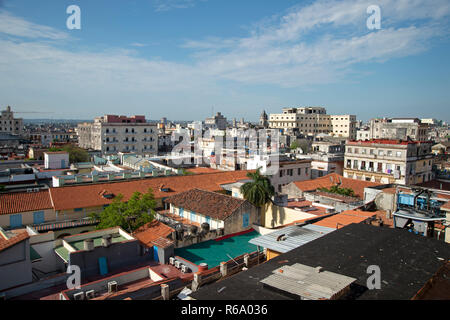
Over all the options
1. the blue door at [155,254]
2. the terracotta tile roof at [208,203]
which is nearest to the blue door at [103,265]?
the blue door at [155,254]

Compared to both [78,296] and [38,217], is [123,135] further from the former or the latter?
[78,296]

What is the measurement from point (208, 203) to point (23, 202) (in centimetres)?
1399

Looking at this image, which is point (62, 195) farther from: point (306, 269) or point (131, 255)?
point (306, 269)

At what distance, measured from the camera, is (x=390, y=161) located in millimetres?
46594

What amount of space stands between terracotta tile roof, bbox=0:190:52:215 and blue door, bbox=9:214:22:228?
0.33 metres

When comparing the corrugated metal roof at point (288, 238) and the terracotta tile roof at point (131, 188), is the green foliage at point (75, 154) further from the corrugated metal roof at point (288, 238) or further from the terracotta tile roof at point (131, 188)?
the corrugated metal roof at point (288, 238)

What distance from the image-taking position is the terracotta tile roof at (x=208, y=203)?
77.4ft

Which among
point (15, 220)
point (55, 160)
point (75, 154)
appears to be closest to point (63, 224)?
point (15, 220)

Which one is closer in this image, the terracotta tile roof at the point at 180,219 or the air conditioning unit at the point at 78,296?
the air conditioning unit at the point at 78,296

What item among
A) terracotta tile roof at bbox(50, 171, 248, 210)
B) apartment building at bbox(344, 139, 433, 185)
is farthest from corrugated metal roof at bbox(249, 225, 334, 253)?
apartment building at bbox(344, 139, 433, 185)

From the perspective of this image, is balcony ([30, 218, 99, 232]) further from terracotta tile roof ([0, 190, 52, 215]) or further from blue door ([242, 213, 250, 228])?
blue door ([242, 213, 250, 228])

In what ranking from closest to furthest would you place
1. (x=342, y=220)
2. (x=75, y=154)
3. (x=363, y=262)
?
1. (x=363, y=262)
2. (x=342, y=220)
3. (x=75, y=154)

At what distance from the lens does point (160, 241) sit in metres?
19.5

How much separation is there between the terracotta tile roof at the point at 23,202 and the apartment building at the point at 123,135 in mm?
51136
